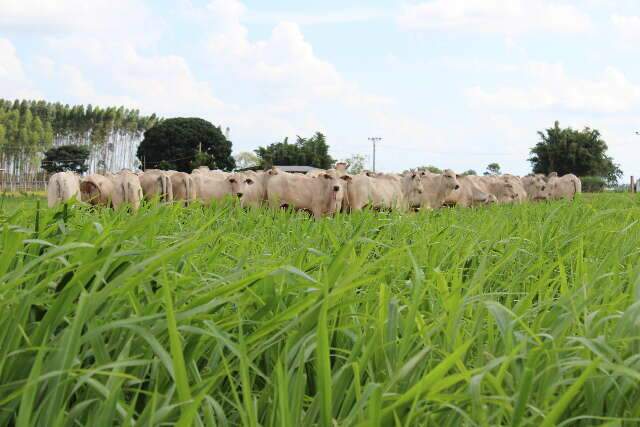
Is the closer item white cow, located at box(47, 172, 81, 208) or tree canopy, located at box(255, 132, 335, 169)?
white cow, located at box(47, 172, 81, 208)

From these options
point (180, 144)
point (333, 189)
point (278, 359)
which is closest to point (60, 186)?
point (333, 189)

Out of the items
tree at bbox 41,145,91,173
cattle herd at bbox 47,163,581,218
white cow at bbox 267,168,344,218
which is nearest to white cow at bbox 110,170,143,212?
cattle herd at bbox 47,163,581,218

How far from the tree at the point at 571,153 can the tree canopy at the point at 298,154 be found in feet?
80.7

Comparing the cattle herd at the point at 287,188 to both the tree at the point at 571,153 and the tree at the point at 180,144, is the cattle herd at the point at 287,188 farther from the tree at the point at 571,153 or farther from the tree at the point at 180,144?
the tree at the point at 180,144

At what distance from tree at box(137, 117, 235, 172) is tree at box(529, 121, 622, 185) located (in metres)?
33.7

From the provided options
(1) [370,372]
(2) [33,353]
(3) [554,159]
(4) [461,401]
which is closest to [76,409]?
(2) [33,353]

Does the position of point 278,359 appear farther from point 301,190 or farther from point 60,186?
point 301,190

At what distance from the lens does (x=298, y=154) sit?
8075 centimetres

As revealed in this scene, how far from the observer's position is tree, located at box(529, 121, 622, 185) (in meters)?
65.4

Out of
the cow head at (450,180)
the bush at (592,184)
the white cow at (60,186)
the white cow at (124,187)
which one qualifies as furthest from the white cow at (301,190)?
the bush at (592,184)

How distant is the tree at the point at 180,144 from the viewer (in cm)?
7794

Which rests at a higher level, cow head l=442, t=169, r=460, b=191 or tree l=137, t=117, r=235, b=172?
tree l=137, t=117, r=235, b=172

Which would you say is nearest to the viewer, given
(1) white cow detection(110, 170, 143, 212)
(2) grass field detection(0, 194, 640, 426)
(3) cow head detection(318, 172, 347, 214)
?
(2) grass field detection(0, 194, 640, 426)

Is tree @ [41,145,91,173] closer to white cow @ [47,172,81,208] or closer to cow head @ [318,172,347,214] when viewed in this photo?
white cow @ [47,172,81,208]
